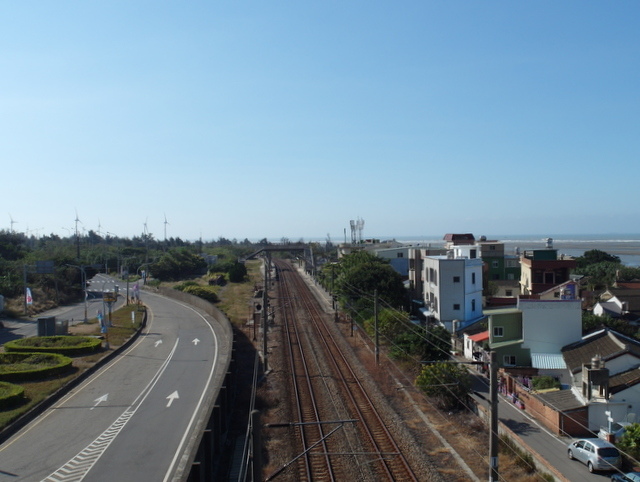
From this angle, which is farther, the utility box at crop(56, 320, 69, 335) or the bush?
the utility box at crop(56, 320, 69, 335)

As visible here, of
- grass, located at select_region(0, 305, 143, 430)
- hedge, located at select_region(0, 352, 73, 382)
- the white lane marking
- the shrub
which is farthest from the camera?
the shrub

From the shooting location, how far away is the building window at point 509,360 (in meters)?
30.3

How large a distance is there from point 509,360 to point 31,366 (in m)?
24.9

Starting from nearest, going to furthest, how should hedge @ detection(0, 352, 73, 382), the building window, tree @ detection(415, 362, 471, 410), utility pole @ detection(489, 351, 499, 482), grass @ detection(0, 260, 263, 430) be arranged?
utility pole @ detection(489, 351, 499, 482)
grass @ detection(0, 260, 263, 430)
tree @ detection(415, 362, 471, 410)
hedge @ detection(0, 352, 73, 382)
the building window

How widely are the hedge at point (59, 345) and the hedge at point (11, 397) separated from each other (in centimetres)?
866

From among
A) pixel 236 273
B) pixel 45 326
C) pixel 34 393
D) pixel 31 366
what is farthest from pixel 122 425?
pixel 236 273

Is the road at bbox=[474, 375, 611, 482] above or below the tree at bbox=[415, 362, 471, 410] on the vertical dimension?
below

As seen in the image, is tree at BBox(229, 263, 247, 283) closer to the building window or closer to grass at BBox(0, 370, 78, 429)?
grass at BBox(0, 370, 78, 429)

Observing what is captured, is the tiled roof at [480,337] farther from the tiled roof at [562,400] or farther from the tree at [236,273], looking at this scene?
the tree at [236,273]

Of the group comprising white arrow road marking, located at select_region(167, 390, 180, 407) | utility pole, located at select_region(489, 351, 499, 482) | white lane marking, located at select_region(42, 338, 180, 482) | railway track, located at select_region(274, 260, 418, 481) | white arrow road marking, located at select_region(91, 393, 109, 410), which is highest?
utility pole, located at select_region(489, 351, 499, 482)

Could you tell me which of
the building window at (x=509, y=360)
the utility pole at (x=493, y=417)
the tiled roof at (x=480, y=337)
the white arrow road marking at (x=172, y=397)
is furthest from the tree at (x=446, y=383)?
the white arrow road marking at (x=172, y=397)

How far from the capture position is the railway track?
17047 millimetres

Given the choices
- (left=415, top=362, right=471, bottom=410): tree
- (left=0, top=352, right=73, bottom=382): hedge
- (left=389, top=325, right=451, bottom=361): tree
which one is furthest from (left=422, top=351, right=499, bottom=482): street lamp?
(left=0, top=352, right=73, bottom=382): hedge

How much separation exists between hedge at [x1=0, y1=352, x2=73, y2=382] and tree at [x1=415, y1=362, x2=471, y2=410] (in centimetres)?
1756
